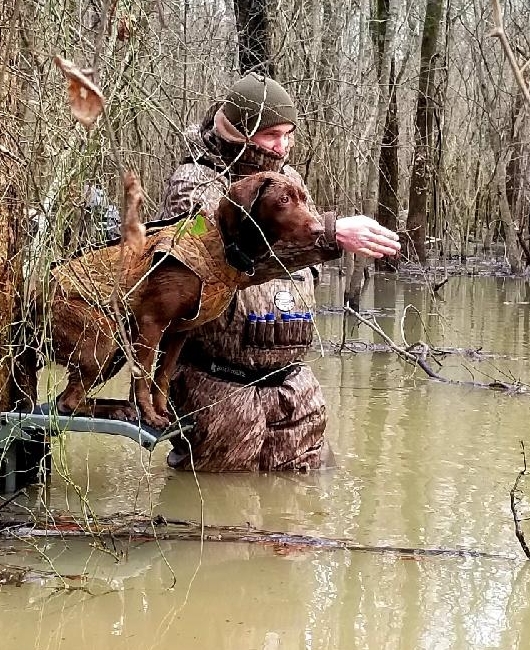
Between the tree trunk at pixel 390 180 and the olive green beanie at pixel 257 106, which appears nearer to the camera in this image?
the olive green beanie at pixel 257 106

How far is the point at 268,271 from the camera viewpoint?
3.79 metres

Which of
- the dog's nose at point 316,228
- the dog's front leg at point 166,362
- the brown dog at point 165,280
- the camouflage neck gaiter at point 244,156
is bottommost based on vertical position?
the dog's front leg at point 166,362

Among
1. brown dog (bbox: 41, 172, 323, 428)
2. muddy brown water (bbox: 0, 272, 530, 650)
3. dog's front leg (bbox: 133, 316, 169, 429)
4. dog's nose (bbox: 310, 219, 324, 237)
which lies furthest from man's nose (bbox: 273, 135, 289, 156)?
muddy brown water (bbox: 0, 272, 530, 650)

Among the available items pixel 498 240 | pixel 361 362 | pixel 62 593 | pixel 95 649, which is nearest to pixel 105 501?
pixel 62 593

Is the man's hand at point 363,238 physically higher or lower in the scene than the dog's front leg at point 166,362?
higher

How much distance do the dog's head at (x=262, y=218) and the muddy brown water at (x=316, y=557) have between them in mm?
852

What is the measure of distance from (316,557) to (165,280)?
1172 mm

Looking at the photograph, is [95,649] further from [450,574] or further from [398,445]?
[398,445]

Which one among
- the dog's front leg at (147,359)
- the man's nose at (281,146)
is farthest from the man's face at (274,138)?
the dog's front leg at (147,359)

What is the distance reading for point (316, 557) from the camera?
3.34 meters

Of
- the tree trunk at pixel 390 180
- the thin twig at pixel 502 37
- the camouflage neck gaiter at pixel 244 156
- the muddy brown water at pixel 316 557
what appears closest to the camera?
the thin twig at pixel 502 37

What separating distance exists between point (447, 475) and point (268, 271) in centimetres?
137

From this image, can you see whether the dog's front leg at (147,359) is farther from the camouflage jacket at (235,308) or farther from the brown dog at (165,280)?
the camouflage jacket at (235,308)

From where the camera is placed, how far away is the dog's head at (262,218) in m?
3.55
